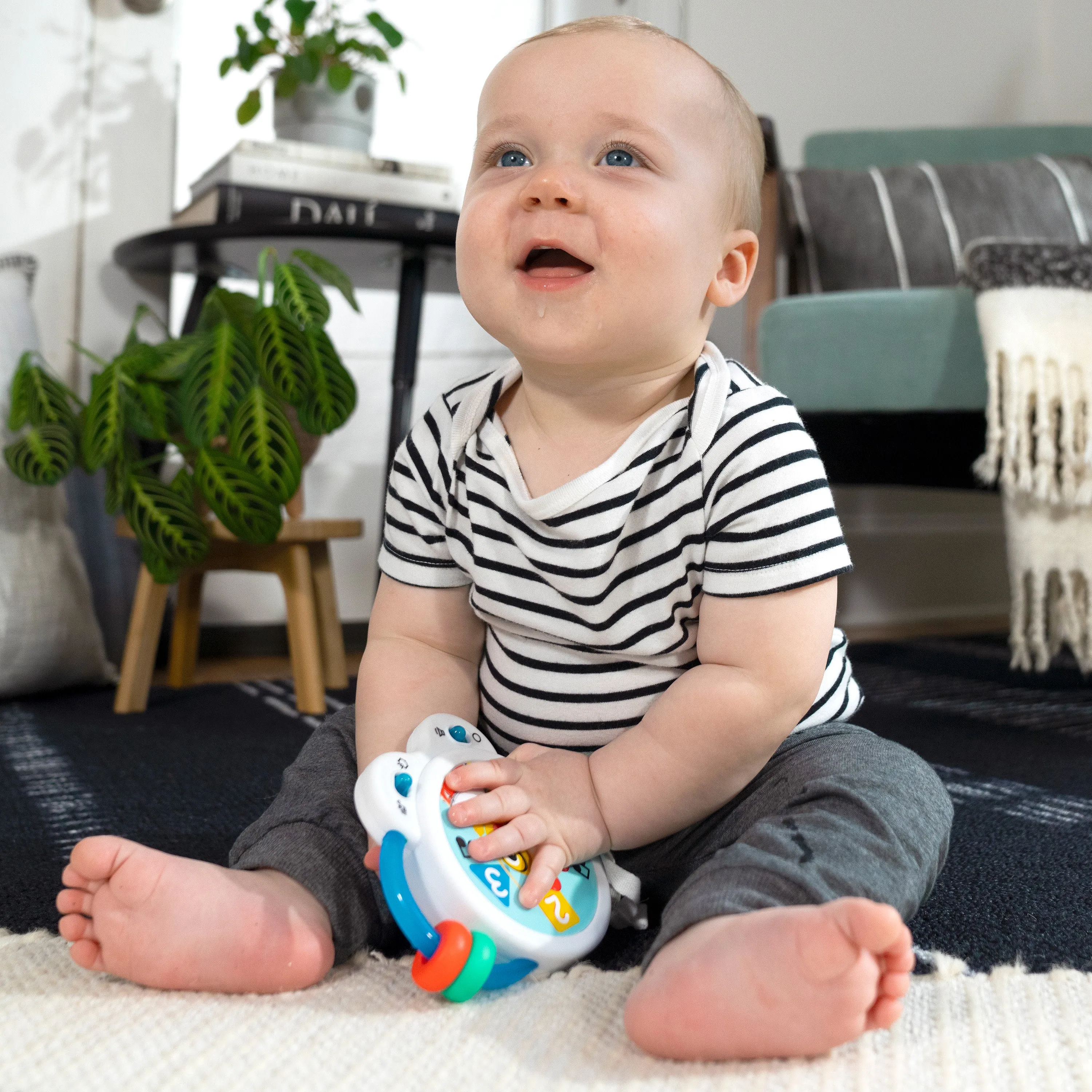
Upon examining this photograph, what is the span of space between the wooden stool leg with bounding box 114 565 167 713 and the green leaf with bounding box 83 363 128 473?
0.15 meters

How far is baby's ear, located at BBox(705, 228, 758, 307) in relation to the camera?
0.60m

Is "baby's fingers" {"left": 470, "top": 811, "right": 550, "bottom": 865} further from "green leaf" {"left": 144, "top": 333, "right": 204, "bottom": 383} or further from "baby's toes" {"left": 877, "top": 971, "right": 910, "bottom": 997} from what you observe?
"green leaf" {"left": 144, "top": 333, "right": 204, "bottom": 383}

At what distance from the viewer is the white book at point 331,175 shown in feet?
4.23

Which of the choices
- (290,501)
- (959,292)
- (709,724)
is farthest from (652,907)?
(959,292)

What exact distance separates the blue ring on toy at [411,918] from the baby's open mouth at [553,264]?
0.89ft

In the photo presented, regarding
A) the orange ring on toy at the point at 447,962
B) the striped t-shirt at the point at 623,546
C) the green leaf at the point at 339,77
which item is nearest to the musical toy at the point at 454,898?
the orange ring on toy at the point at 447,962

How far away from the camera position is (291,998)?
46 centimetres

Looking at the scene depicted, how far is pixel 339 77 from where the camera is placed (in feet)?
4.44

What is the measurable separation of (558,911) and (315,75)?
3.81 ft

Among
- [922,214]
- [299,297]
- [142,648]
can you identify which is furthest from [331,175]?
[922,214]

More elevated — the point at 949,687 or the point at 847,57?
the point at 847,57

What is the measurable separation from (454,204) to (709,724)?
103 centimetres

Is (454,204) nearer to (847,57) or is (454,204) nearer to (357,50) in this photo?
(357,50)

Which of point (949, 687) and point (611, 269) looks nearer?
point (611, 269)
